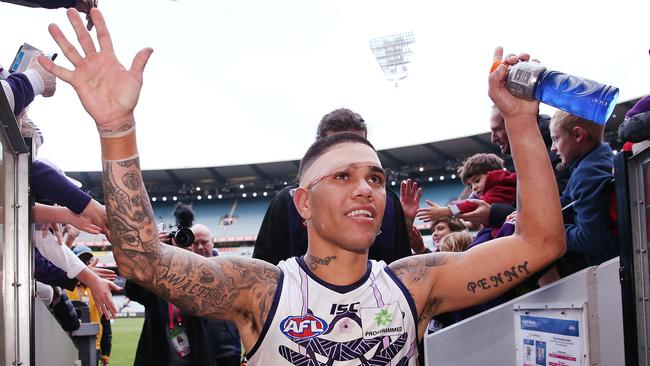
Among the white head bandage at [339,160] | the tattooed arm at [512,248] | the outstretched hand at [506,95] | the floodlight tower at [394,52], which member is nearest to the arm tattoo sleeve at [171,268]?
the white head bandage at [339,160]

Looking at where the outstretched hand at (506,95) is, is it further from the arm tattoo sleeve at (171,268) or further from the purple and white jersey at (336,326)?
the arm tattoo sleeve at (171,268)

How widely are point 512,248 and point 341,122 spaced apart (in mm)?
1338

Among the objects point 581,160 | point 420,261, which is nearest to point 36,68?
point 420,261

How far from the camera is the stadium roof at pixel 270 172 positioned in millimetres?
33094

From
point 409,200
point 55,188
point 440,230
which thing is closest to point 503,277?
point 409,200

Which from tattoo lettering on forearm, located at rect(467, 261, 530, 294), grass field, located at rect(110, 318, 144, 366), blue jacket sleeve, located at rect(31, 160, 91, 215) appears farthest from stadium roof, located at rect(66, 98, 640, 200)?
tattoo lettering on forearm, located at rect(467, 261, 530, 294)

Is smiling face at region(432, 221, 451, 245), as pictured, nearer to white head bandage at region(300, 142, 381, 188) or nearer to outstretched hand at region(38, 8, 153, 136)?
white head bandage at region(300, 142, 381, 188)

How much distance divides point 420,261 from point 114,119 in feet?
4.18

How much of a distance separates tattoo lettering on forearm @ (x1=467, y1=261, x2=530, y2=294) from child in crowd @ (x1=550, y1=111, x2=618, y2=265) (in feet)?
2.50

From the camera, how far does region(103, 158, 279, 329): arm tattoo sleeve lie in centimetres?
208

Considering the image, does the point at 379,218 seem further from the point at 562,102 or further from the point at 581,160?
the point at 581,160

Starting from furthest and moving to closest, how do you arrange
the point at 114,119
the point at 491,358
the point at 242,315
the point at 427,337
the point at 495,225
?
1. the point at 427,337
2. the point at 495,225
3. the point at 491,358
4. the point at 242,315
5. the point at 114,119

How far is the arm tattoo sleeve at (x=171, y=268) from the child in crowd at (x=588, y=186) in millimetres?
1565

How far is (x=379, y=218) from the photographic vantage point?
2.44m
